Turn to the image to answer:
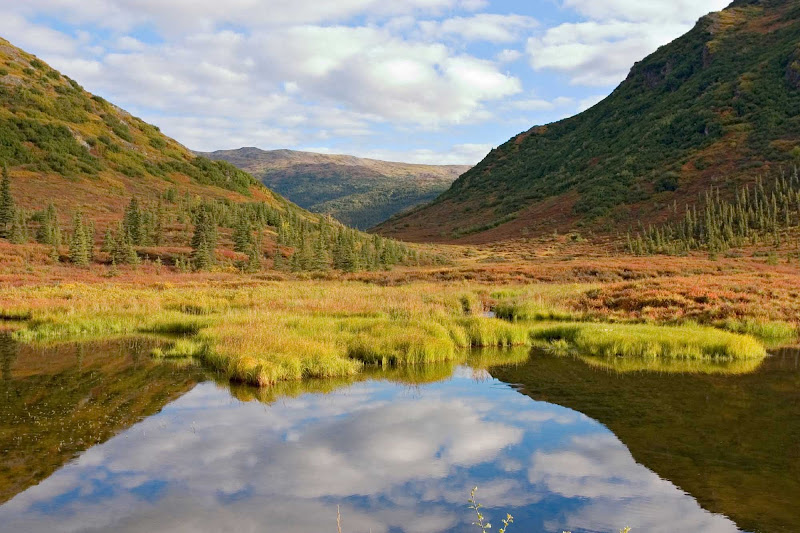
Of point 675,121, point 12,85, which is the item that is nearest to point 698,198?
point 675,121

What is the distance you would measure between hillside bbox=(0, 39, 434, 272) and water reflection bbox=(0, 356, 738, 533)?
38337mm

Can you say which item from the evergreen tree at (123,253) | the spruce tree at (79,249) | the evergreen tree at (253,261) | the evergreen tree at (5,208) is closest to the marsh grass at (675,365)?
the evergreen tree at (253,261)

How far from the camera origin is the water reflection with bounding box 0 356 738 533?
8.94 meters

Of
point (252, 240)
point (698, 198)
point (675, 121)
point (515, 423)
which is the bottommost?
point (515, 423)

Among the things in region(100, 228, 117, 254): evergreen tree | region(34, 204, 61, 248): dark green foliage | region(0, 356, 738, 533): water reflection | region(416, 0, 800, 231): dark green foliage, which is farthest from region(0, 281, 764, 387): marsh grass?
region(416, 0, 800, 231): dark green foliage

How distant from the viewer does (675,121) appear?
374 ft

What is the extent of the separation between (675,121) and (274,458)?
119999 mm

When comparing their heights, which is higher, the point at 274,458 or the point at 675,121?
the point at 675,121

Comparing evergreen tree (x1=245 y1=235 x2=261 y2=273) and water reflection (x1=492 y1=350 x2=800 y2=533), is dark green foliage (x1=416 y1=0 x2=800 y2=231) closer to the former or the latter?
evergreen tree (x1=245 y1=235 x2=261 y2=273)

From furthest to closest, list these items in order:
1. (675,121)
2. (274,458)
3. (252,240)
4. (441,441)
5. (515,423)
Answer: (675,121)
(252,240)
(515,423)
(441,441)
(274,458)

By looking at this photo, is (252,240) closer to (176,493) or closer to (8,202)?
Result: (8,202)

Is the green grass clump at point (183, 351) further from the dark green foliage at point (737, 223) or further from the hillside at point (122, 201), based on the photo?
the dark green foliage at point (737, 223)

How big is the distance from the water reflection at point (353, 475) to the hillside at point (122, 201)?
38337 millimetres

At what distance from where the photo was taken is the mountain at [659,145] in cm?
9369
